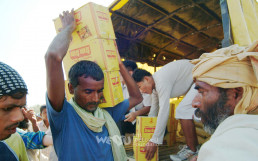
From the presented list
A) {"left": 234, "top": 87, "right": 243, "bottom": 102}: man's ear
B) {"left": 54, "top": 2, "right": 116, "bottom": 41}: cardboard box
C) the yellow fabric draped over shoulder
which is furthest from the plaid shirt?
{"left": 234, "top": 87, "right": 243, "bottom": 102}: man's ear

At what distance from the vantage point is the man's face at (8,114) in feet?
3.12

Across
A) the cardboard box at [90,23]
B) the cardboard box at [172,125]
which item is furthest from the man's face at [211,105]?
the cardboard box at [172,125]

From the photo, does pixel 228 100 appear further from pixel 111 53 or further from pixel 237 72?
pixel 111 53

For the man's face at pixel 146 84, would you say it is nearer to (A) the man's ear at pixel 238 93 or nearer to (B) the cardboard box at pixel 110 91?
(B) the cardboard box at pixel 110 91

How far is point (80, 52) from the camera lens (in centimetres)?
168

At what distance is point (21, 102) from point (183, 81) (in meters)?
2.51

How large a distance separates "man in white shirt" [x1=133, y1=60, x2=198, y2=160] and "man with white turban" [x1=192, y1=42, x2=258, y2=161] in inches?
44.2

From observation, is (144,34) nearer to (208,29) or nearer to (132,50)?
(132,50)

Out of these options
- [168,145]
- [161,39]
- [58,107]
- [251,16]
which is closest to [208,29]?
[161,39]

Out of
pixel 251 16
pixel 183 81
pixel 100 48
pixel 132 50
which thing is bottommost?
pixel 183 81

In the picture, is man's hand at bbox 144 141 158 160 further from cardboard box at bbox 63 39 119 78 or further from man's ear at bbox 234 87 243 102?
man's ear at bbox 234 87 243 102

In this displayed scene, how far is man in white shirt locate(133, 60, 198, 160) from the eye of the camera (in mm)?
2381

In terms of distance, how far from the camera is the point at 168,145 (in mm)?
3570

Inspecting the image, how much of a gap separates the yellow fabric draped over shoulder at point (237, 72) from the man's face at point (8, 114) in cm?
134
